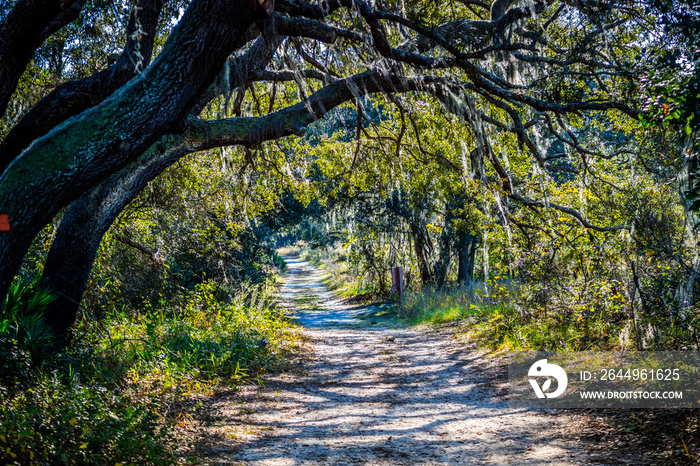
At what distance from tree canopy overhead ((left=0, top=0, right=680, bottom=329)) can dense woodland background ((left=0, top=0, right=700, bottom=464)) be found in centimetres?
2

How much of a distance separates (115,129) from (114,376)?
277cm

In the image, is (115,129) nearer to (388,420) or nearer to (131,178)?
(131,178)

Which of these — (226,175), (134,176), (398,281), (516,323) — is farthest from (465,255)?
(134,176)

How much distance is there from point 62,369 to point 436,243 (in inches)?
568

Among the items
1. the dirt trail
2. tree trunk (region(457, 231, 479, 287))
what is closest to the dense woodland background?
the dirt trail

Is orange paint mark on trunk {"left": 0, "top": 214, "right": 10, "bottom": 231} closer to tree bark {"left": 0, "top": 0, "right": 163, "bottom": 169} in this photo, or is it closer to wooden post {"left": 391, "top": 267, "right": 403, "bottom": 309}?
tree bark {"left": 0, "top": 0, "right": 163, "bottom": 169}

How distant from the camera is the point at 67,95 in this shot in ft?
17.4

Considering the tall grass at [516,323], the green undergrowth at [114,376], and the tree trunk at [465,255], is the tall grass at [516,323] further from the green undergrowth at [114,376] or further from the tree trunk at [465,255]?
the green undergrowth at [114,376]

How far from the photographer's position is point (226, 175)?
10.4 metres

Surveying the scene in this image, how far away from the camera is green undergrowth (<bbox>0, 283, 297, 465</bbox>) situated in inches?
127

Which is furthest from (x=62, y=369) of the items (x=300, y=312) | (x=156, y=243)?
(x=300, y=312)

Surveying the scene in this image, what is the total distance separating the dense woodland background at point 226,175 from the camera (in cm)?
358

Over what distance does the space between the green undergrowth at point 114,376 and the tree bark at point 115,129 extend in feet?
3.35

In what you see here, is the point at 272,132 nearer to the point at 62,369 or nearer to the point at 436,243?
the point at 62,369
